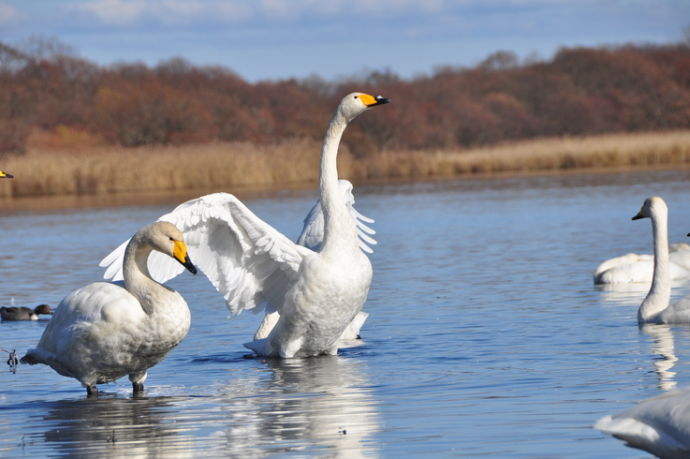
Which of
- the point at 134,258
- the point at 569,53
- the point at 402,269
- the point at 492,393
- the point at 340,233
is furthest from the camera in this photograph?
the point at 569,53

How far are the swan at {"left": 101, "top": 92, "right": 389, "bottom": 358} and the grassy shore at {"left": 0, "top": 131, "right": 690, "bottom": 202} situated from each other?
72.7ft

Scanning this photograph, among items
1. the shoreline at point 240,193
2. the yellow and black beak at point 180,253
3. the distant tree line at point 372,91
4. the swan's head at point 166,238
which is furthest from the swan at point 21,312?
the distant tree line at point 372,91

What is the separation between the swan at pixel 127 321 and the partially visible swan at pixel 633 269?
605 cm

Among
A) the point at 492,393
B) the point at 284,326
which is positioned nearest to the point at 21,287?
the point at 284,326

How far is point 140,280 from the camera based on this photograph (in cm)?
760

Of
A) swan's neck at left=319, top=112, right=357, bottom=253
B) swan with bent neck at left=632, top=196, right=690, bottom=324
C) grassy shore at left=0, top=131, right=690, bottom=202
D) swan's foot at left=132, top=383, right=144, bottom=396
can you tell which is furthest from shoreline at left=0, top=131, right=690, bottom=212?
swan's foot at left=132, top=383, right=144, bottom=396

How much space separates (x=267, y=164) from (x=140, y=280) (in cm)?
2577

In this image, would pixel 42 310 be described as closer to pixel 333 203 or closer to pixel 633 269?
pixel 333 203

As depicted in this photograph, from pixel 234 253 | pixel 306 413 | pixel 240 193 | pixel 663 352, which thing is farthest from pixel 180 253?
pixel 240 193

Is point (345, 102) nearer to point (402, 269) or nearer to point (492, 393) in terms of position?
point (492, 393)

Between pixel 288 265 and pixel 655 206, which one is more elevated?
pixel 655 206

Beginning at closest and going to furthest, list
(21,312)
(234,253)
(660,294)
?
(234,253)
(660,294)
(21,312)

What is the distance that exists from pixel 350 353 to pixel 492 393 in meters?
2.16

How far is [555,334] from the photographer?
9.44 metres
